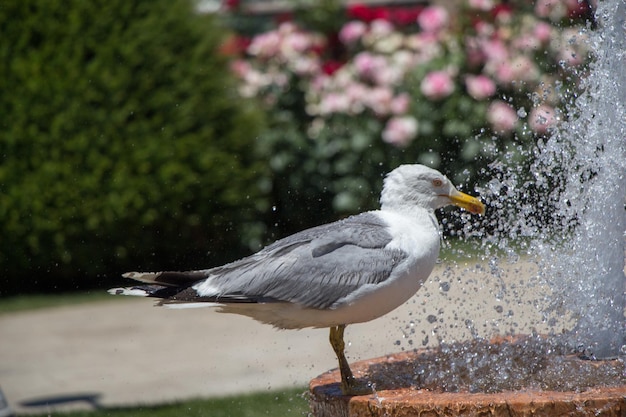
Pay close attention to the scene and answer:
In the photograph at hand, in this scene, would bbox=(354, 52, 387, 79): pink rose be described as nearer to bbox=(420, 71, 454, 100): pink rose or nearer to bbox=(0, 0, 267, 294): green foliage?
bbox=(420, 71, 454, 100): pink rose

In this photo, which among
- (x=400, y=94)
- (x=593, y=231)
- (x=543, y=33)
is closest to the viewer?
(x=593, y=231)

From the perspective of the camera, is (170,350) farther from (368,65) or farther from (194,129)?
(368,65)

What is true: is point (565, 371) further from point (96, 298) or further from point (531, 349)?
point (96, 298)

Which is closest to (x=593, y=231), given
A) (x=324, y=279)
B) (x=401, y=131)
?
(x=324, y=279)

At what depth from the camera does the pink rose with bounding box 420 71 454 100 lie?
8031mm

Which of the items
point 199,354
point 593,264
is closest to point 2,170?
point 199,354

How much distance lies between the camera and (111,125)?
746 cm

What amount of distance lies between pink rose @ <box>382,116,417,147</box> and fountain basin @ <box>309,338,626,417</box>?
4.69 metres

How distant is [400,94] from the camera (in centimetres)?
834

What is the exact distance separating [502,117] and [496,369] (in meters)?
4.71

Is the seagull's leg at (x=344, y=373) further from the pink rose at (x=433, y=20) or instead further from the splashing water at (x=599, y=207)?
the pink rose at (x=433, y=20)

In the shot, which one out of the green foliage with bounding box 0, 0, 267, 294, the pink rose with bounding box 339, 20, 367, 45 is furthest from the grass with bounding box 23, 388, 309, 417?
the pink rose with bounding box 339, 20, 367, 45

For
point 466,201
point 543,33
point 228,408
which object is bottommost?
point 228,408

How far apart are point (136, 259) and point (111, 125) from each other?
1.07 metres
